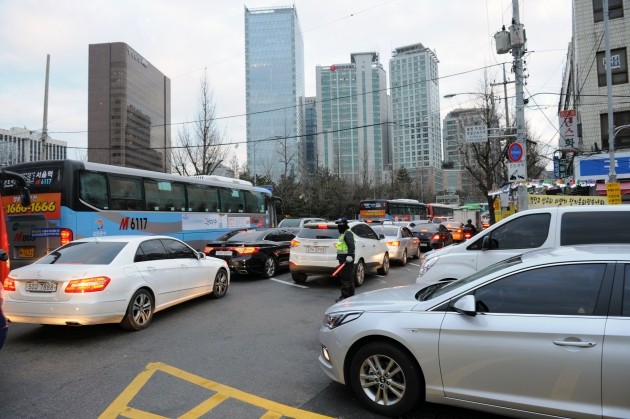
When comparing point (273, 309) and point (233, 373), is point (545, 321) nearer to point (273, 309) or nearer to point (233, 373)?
point (233, 373)

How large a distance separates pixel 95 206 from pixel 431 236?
14.5 metres

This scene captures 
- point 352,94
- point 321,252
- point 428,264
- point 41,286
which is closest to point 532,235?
point 428,264

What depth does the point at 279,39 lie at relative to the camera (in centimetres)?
2525

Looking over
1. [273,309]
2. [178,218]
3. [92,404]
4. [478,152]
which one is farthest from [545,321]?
[478,152]

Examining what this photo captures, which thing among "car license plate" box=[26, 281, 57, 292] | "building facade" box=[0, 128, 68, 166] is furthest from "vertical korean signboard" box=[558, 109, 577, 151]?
"building facade" box=[0, 128, 68, 166]

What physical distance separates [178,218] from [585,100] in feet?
69.7

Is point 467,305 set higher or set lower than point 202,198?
lower

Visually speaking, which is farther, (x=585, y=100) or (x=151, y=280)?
(x=585, y=100)

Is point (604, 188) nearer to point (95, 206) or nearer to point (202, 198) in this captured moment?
point (202, 198)

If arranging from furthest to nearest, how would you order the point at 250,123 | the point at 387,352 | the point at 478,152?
the point at 250,123 < the point at 478,152 < the point at 387,352

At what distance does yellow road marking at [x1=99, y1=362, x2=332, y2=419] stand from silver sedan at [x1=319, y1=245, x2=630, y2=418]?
0.55 meters

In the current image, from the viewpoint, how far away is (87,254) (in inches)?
262

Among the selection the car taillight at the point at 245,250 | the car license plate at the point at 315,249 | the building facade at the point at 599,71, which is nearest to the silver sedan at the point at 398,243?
the car license plate at the point at 315,249

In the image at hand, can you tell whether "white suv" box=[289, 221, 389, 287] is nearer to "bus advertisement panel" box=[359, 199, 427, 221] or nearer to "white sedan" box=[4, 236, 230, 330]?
"white sedan" box=[4, 236, 230, 330]
